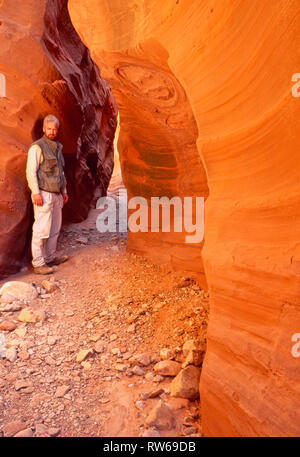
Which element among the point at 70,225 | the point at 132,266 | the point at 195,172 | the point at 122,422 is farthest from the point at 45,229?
the point at 122,422

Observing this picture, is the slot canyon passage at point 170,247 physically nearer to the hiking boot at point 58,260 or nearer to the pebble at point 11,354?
the pebble at point 11,354

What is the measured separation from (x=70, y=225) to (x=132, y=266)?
180 cm

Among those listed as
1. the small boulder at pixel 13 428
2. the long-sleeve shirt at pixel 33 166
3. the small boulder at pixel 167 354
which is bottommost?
the small boulder at pixel 13 428

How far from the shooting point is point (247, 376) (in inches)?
59.7

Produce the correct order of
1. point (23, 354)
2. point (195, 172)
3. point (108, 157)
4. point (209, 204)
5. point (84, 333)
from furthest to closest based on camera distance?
point (108, 157)
point (195, 172)
point (84, 333)
point (23, 354)
point (209, 204)

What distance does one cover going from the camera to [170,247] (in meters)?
3.70

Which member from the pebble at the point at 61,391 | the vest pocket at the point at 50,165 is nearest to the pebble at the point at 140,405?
the pebble at the point at 61,391

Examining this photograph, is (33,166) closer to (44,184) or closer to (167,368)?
(44,184)

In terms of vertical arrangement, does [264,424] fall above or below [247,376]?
below

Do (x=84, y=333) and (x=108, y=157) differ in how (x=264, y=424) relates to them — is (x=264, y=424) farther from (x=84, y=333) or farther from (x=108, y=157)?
(x=108, y=157)

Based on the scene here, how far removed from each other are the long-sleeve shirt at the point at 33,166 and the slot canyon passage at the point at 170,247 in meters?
0.18

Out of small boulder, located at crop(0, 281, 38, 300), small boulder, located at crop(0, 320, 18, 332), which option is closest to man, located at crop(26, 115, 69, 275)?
small boulder, located at crop(0, 281, 38, 300)

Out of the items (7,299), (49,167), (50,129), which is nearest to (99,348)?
(7,299)

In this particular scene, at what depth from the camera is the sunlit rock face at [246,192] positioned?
1.37 m
